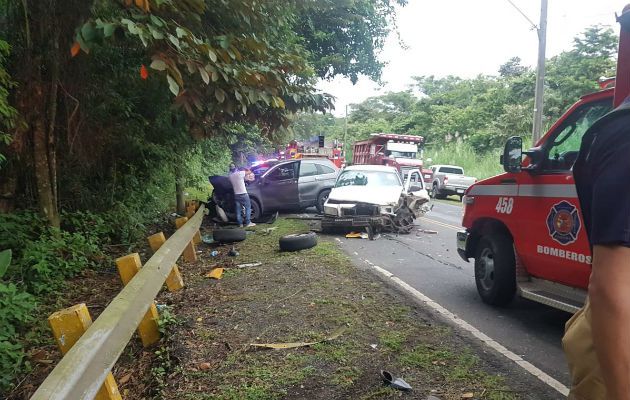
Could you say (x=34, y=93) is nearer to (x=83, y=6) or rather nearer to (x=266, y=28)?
(x=83, y=6)

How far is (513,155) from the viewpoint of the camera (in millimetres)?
4070

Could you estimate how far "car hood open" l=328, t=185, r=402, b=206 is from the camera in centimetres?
955

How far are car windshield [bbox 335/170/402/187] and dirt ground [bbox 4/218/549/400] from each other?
17.2 feet

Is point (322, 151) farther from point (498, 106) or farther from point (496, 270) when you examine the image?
point (496, 270)

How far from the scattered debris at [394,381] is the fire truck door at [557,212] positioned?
187 cm

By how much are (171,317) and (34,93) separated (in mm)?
4119

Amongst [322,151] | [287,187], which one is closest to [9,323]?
[287,187]

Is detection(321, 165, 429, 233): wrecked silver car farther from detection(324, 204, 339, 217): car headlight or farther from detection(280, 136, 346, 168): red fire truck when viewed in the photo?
detection(280, 136, 346, 168): red fire truck

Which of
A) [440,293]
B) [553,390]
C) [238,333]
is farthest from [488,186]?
[238,333]

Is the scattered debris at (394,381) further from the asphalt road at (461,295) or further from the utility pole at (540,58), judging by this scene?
the utility pole at (540,58)

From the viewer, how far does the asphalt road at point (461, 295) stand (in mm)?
3725

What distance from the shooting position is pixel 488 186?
15.8 feet

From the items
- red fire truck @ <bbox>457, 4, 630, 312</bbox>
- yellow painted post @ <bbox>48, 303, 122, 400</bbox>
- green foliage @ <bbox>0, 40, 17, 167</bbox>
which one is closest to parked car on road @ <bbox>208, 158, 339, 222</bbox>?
green foliage @ <bbox>0, 40, 17, 167</bbox>

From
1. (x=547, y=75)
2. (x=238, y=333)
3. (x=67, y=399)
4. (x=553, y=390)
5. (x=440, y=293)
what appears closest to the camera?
(x=67, y=399)
